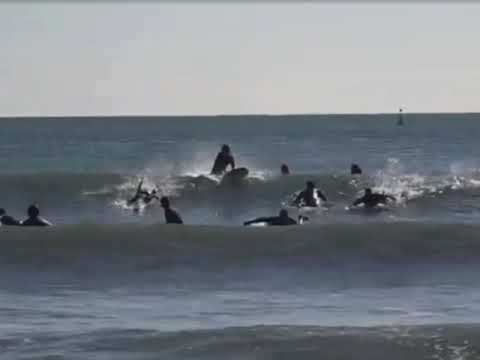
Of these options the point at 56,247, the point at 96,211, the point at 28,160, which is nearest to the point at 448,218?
the point at 96,211

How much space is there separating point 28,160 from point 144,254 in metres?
43.0

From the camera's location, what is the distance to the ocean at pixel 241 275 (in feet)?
38.0

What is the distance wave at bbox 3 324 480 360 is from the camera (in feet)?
36.8

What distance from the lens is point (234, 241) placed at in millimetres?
19438

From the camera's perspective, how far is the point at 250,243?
19.3 m

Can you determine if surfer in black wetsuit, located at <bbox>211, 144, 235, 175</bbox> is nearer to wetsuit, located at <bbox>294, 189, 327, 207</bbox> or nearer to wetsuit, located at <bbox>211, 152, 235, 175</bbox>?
wetsuit, located at <bbox>211, 152, 235, 175</bbox>

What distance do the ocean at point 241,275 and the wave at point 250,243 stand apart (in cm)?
4

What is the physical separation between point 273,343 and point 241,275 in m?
5.57

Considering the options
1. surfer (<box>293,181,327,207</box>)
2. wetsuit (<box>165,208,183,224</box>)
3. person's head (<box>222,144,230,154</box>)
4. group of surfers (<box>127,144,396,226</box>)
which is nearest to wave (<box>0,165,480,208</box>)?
group of surfers (<box>127,144,396,226</box>)

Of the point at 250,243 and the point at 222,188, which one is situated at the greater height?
the point at 222,188

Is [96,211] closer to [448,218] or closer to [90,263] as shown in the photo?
[448,218]

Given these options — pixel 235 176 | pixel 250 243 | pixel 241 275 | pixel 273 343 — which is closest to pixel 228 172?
pixel 235 176

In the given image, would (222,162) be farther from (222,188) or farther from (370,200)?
(370,200)

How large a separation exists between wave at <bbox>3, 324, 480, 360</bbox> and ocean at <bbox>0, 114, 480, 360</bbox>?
2 cm
